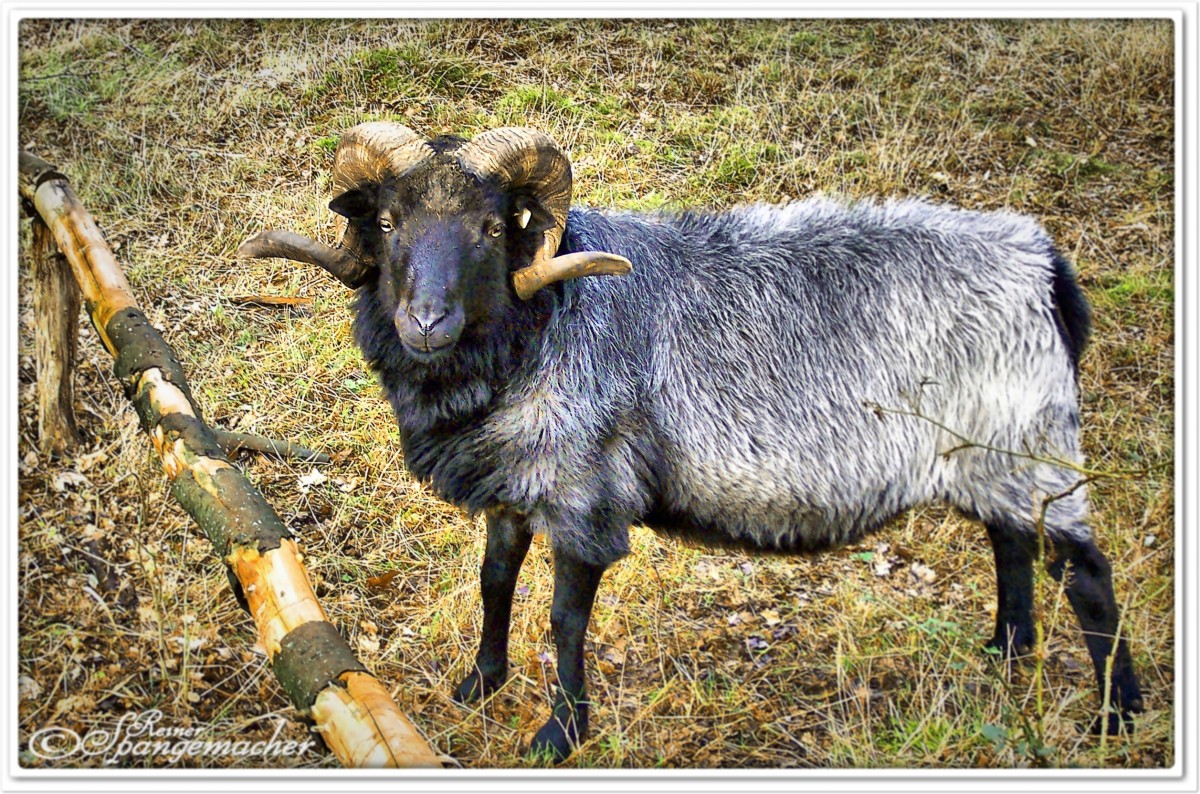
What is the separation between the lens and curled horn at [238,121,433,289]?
104 inches

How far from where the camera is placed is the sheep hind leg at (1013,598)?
3.22 meters

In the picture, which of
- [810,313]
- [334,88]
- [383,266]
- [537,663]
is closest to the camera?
[383,266]

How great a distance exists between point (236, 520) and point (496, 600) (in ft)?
2.78

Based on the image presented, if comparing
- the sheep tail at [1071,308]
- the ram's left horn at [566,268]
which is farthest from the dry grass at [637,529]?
the ram's left horn at [566,268]

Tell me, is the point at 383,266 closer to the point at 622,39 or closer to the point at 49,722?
the point at 622,39

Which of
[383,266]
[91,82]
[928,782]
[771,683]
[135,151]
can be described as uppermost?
[91,82]

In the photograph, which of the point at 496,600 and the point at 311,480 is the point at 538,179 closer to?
the point at 496,600

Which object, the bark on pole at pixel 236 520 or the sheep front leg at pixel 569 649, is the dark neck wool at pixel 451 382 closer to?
the sheep front leg at pixel 569 649

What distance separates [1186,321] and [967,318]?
0.76 m

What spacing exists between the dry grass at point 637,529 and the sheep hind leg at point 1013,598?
0.26 feet

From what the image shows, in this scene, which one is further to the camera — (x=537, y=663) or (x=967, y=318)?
(x=537, y=663)

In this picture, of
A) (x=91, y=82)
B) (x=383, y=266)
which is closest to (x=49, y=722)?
(x=383, y=266)
